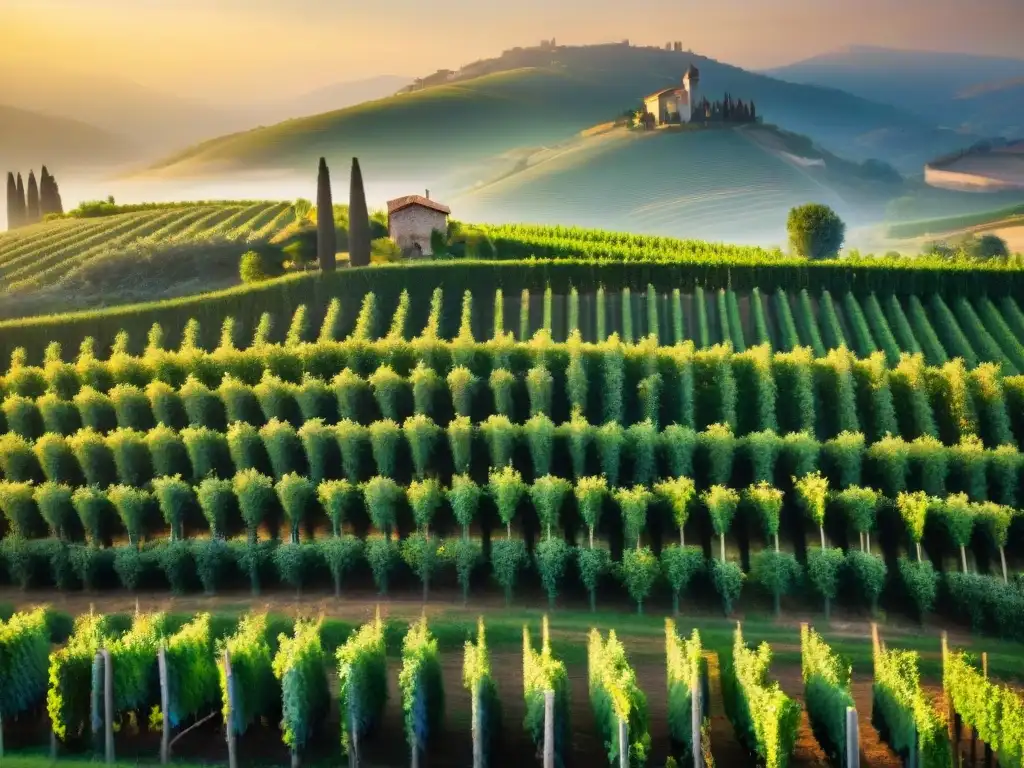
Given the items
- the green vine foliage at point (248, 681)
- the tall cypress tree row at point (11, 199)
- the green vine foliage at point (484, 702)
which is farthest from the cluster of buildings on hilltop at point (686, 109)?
the green vine foliage at point (248, 681)

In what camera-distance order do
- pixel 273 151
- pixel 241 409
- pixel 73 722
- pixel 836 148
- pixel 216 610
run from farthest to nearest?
pixel 836 148
pixel 273 151
pixel 241 409
pixel 216 610
pixel 73 722

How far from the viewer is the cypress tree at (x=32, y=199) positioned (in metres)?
84.7

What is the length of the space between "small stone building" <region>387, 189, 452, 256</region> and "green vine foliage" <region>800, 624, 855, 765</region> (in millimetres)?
42387

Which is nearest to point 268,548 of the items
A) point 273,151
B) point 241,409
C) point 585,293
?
point 241,409

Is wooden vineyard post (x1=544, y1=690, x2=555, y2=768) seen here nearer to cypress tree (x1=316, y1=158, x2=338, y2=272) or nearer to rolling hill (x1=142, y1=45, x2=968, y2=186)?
cypress tree (x1=316, y1=158, x2=338, y2=272)

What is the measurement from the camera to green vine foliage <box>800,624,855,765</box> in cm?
1970

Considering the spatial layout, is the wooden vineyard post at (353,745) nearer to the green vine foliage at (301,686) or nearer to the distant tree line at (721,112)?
A: the green vine foliage at (301,686)

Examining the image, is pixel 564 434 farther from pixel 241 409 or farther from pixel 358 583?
pixel 241 409

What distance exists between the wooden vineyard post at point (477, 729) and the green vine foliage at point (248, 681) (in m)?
4.63

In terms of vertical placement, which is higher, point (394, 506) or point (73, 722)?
point (394, 506)

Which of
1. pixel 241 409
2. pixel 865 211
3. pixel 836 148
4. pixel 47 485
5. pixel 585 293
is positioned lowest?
pixel 47 485

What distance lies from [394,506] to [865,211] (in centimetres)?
13493

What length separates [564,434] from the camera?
105 ft

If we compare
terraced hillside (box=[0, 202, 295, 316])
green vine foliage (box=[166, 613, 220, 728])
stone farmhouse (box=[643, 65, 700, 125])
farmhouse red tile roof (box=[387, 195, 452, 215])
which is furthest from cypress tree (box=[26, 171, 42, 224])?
green vine foliage (box=[166, 613, 220, 728])
